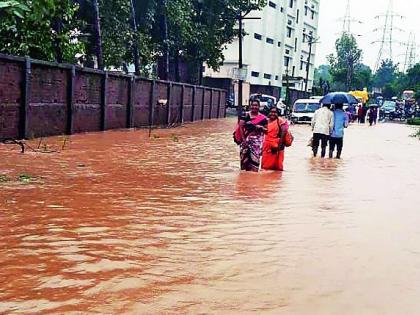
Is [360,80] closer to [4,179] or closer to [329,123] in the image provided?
[329,123]

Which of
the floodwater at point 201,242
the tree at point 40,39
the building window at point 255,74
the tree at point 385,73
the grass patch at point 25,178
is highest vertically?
the tree at point 385,73

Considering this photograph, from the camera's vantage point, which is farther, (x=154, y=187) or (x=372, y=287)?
(x=154, y=187)

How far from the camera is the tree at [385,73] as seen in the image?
4331 inches

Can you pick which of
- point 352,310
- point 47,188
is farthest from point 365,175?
point 352,310

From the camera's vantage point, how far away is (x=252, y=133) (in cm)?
1026

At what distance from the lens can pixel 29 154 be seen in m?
12.3

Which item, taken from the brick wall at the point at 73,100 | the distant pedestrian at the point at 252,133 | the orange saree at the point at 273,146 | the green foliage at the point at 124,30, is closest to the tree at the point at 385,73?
the green foliage at the point at 124,30

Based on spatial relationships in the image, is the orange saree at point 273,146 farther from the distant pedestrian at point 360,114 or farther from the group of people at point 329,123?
the distant pedestrian at point 360,114

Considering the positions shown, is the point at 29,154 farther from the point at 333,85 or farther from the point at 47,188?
the point at 333,85

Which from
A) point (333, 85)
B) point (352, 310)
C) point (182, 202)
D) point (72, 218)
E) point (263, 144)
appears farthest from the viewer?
point (333, 85)

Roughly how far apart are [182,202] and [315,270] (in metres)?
3.03

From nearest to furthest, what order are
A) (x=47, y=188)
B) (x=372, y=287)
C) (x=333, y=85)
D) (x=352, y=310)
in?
(x=352, y=310)
(x=372, y=287)
(x=47, y=188)
(x=333, y=85)

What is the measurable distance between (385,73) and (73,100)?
332ft

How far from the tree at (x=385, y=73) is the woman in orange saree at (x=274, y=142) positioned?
337 feet
